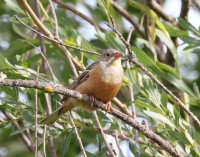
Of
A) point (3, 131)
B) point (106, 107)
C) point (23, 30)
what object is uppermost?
point (23, 30)

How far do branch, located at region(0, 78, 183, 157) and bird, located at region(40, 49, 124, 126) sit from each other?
0.26 meters

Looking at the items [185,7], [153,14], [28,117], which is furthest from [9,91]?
[185,7]

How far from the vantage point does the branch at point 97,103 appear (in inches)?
137

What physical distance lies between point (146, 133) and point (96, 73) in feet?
4.46

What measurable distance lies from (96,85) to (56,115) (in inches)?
27.6

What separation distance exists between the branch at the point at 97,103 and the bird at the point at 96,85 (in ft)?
0.85

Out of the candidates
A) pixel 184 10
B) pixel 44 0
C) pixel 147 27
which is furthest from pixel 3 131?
pixel 184 10

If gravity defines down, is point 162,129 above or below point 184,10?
below

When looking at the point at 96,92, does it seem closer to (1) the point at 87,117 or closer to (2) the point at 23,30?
(1) the point at 87,117

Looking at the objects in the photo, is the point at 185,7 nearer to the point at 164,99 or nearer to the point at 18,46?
the point at 164,99

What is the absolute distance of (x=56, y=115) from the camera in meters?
5.38

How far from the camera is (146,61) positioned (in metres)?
5.54

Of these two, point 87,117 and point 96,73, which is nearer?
point 96,73

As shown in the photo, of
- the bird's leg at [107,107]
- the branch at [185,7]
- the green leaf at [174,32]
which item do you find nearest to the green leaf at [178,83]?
the green leaf at [174,32]
